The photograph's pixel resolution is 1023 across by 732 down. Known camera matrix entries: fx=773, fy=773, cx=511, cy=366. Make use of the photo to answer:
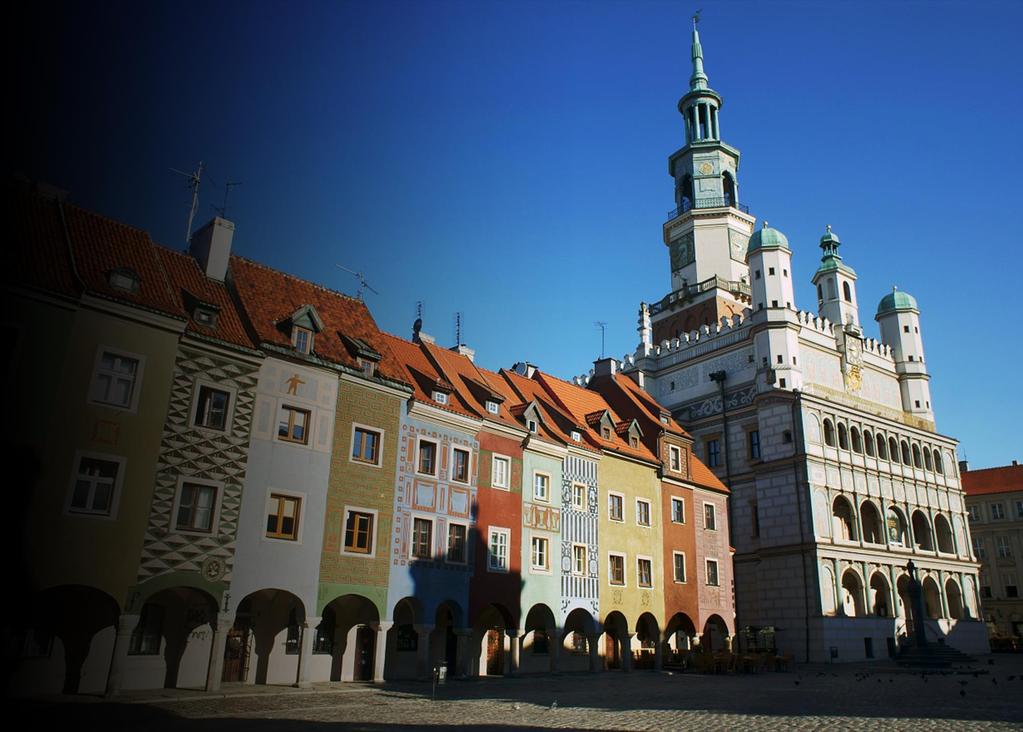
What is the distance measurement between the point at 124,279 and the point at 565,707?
53.7 ft

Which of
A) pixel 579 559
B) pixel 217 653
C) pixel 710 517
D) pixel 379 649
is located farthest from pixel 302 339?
pixel 710 517

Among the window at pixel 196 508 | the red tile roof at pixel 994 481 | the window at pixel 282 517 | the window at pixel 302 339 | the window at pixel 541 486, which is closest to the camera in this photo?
the window at pixel 196 508

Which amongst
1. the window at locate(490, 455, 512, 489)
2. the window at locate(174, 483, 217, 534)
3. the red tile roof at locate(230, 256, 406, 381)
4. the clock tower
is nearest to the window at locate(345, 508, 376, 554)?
the window at locate(174, 483, 217, 534)

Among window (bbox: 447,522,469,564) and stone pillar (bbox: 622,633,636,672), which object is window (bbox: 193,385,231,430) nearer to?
window (bbox: 447,522,469,564)

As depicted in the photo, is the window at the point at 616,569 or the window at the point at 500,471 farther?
the window at the point at 616,569

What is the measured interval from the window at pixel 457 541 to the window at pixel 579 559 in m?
6.36

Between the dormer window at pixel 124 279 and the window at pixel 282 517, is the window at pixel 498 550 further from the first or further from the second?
the dormer window at pixel 124 279

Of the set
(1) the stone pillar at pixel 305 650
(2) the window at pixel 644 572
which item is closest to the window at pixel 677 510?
(2) the window at pixel 644 572

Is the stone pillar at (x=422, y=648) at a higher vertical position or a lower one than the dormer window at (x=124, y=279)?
lower

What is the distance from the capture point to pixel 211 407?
22.5 metres

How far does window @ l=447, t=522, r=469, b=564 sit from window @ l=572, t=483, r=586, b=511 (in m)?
6.63

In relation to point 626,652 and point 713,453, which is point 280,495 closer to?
point 626,652

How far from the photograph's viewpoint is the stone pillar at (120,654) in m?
18.8

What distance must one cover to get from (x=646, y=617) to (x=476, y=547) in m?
12.3
